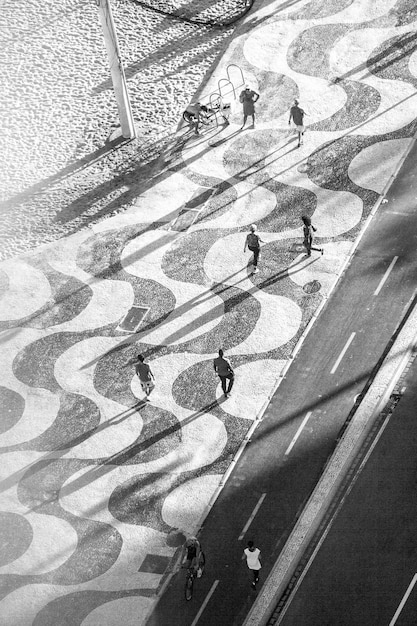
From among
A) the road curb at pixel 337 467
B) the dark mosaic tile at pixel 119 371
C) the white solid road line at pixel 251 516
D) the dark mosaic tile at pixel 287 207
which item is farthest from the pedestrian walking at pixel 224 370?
the dark mosaic tile at pixel 287 207

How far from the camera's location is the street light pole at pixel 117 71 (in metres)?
51.5

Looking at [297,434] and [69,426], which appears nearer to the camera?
[297,434]

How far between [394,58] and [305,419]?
77.6 ft

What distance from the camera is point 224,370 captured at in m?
40.9

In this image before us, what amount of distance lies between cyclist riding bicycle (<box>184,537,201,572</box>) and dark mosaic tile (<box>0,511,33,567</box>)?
20.2ft

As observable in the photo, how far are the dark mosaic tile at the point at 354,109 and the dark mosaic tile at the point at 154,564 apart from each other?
2414cm

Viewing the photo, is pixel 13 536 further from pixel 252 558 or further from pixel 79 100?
pixel 79 100

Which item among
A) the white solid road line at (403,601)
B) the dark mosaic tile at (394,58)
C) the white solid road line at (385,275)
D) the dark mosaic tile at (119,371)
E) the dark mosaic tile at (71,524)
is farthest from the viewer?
the dark mosaic tile at (394,58)

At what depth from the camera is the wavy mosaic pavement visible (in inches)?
1502

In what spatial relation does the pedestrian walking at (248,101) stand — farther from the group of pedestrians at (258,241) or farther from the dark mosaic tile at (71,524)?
the dark mosaic tile at (71,524)

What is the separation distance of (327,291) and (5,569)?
1658 centimetres

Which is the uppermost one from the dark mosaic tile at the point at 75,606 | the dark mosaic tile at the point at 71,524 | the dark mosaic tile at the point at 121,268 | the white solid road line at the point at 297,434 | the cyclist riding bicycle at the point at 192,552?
the dark mosaic tile at the point at 121,268

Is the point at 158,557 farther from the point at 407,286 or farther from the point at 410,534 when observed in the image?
the point at 407,286

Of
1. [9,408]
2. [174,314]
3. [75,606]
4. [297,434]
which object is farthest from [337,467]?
[9,408]
